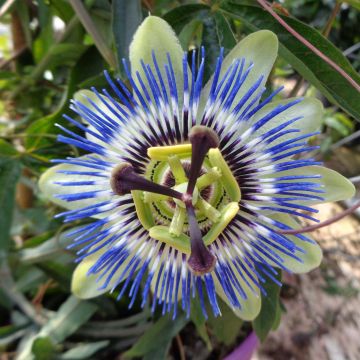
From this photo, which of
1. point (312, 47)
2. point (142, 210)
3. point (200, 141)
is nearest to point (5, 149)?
point (142, 210)

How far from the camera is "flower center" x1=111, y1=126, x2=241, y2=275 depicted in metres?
0.55

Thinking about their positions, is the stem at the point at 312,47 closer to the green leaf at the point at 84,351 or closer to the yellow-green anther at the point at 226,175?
the yellow-green anther at the point at 226,175

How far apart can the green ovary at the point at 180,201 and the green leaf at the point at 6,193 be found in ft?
1.18

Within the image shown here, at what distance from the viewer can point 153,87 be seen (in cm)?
60

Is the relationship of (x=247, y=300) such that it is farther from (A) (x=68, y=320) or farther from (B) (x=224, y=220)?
(A) (x=68, y=320)

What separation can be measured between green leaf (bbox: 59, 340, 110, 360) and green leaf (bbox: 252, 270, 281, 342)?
463 millimetres

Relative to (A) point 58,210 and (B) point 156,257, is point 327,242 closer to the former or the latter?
(A) point 58,210

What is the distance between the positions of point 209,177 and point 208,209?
0.05 metres

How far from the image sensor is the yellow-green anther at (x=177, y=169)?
635 mm

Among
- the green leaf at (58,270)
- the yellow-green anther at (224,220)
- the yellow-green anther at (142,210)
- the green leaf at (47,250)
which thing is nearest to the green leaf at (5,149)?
the green leaf at (47,250)

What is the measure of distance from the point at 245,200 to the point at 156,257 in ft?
0.55

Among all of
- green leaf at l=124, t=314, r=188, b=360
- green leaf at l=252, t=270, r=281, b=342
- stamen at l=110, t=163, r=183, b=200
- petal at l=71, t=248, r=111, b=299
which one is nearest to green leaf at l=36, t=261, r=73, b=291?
green leaf at l=124, t=314, r=188, b=360

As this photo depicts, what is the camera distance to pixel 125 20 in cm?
72

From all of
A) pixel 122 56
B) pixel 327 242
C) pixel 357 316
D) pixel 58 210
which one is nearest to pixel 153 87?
pixel 122 56
